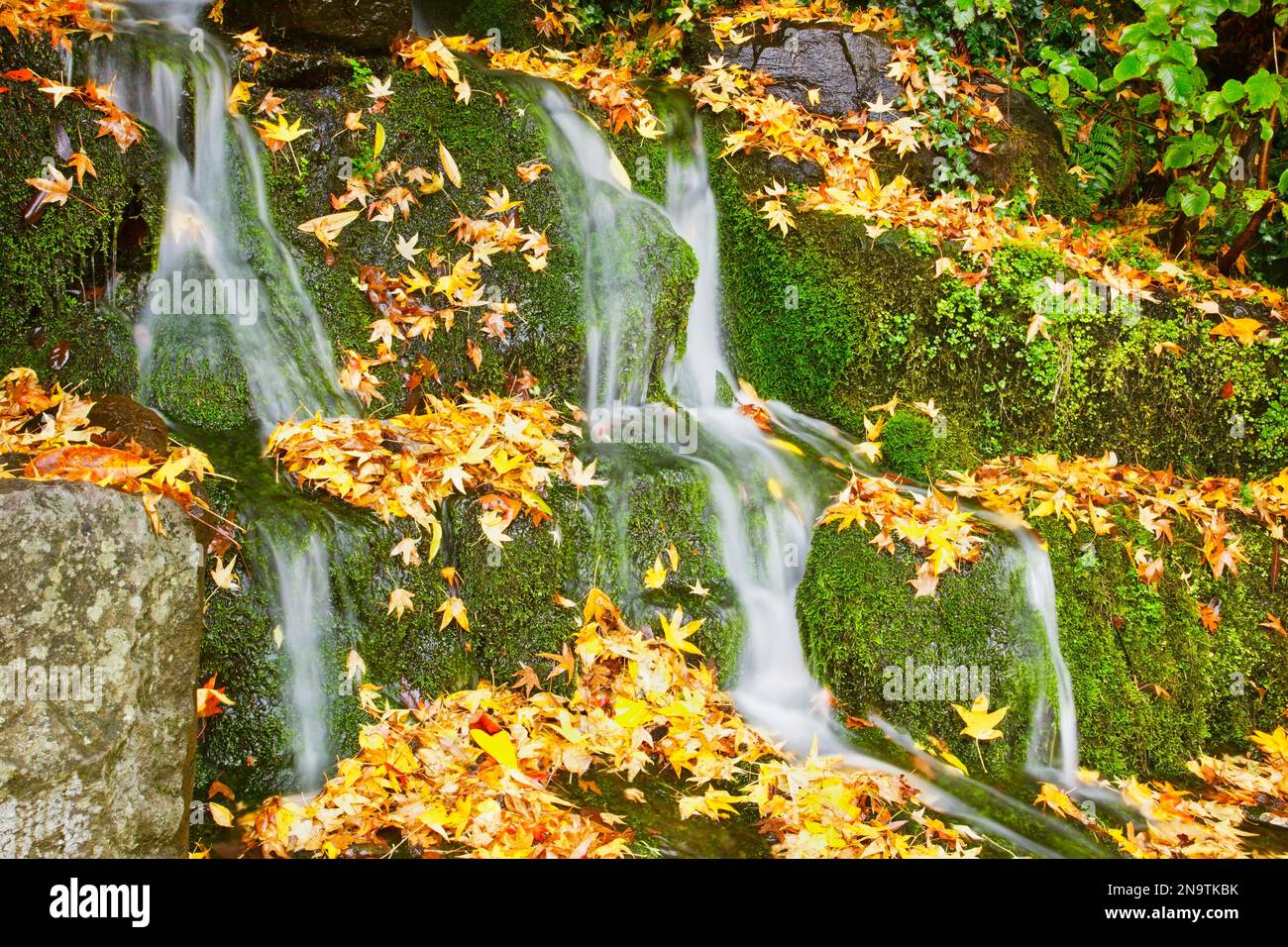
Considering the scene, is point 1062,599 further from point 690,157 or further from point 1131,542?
point 690,157

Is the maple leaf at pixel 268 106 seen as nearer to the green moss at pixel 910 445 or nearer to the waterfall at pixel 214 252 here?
the waterfall at pixel 214 252

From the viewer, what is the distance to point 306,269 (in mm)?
5301

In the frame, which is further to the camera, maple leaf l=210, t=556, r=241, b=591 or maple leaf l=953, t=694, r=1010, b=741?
maple leaf l=953, t=694, r=1010, b=741

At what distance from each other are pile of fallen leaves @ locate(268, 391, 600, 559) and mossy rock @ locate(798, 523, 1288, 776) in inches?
58.6

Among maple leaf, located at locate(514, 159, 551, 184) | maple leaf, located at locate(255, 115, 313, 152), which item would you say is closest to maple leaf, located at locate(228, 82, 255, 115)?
maple leaf, located at locate(255, 115, 313, 152)

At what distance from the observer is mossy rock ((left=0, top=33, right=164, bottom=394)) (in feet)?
15.0

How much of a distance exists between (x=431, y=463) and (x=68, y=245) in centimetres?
229

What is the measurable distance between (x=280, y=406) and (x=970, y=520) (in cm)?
373

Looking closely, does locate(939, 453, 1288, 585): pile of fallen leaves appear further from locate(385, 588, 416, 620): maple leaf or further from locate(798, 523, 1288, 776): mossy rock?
locate(385, 588, 416, 620): maple leaf

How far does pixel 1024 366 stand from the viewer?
5.97m

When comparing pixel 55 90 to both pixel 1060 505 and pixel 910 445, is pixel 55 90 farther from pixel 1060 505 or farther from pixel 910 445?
pixel 1060 505

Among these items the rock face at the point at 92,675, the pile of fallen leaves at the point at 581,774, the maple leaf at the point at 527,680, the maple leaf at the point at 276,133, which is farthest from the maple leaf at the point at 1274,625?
the maple leaf at the point at 276,133

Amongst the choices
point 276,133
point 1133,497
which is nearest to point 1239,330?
point 1133,497

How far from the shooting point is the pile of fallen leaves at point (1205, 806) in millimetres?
4086
